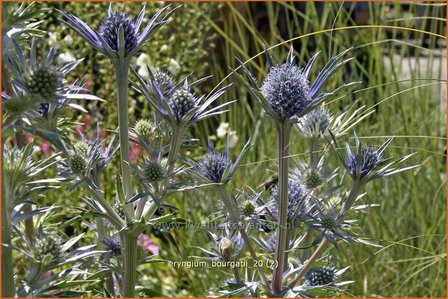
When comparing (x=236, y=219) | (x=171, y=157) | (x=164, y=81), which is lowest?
(x=236, y=219)

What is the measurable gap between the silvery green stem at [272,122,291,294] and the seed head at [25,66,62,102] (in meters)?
0.34

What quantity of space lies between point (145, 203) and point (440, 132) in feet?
6.12

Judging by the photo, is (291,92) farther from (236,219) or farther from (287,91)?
(236,219)

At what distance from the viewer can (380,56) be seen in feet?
8.42

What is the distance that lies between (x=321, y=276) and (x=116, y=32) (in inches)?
21.5

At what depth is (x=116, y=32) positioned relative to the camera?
107cm

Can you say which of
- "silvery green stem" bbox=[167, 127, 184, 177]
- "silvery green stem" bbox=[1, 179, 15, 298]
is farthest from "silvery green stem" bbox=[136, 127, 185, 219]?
"silvery green stem" bbox=[1, 179, 15, 298]

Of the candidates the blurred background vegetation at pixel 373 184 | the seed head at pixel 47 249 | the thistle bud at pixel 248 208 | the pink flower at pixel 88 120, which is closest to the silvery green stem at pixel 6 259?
the seed head at pixel 47 249

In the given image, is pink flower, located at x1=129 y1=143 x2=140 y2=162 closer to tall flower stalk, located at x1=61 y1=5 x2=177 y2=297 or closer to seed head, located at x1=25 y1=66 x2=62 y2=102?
tall flower stalk, located at x1=61 y1=5 x2=177 y2=297

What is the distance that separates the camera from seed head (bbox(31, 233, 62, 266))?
101 centimetres

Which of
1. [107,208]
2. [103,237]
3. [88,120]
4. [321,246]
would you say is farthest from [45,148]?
[321,246]

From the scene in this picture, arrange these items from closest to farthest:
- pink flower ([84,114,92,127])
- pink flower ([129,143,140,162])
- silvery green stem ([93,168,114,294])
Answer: silvery green stem ([93,168,114,294]) < pink flower ([129,143,140,162]) < pink flower ([84,114,92,127])

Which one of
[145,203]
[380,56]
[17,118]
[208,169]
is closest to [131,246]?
[145,203]

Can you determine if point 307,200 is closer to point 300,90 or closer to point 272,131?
point 300,90
